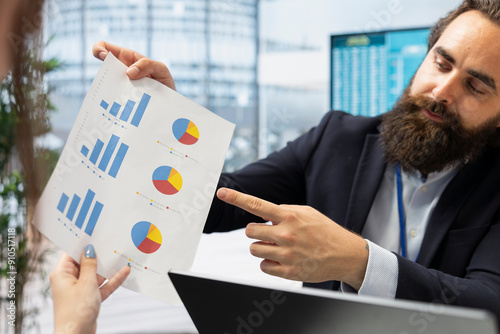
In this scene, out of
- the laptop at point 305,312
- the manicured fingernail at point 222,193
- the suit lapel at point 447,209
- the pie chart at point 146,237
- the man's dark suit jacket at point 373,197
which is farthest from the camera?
the suit lapel at point 447,209

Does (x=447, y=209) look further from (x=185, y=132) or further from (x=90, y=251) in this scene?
(x=90, y=251)

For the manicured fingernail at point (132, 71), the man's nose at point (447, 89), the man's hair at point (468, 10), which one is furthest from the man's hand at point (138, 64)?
the man's hair at point (468, 10)

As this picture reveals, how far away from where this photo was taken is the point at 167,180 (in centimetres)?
101

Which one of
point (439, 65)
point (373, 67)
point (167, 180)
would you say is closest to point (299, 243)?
point (167, 180)

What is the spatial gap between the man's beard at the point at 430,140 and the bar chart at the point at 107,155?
78 centimetres

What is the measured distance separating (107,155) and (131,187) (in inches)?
3.2

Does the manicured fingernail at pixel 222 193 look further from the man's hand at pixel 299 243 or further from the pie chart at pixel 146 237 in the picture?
the pie chart at pixel 146 237

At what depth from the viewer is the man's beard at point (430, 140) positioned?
1387 mm

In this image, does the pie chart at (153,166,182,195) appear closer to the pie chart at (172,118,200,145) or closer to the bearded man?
the pie chart at (172,118,200,145)

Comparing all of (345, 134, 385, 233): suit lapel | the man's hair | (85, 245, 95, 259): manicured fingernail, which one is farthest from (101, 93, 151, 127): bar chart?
the man's hair

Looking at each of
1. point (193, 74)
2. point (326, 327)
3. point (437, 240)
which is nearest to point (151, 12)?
point (193, 74)

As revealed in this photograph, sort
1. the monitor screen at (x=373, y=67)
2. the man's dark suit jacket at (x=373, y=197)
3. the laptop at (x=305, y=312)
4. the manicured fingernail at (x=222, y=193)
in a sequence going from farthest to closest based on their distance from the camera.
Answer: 1. the monitor screen at (x=373, y=67)
2. the man's dark suit jacket at (x=373, y=197)
3. the manicured fingernail at (x=222, y=193)
4. the laptop at (x=305, y=312)

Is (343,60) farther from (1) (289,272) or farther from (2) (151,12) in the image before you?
(1) (289,272)

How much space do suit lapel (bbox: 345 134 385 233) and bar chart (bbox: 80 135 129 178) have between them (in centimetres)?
68
